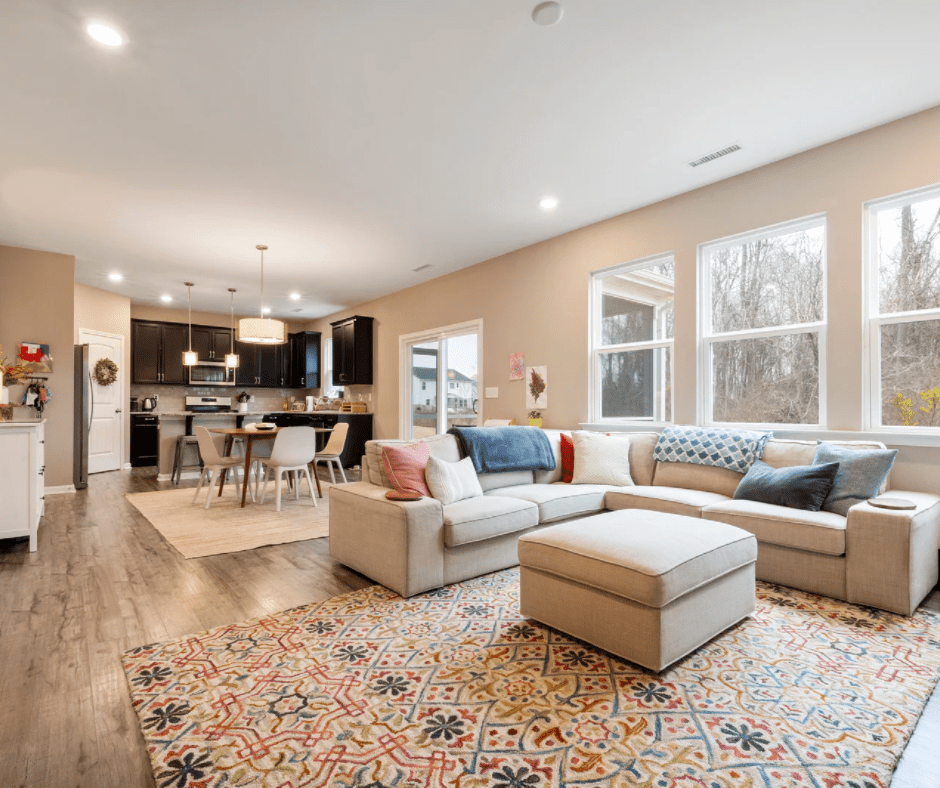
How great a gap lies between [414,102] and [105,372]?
721 cm

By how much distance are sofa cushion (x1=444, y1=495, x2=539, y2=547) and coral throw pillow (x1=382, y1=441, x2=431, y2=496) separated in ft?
0.74

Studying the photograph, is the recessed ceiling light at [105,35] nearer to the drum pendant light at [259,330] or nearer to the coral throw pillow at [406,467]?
the coral throw pillow at [406,467]

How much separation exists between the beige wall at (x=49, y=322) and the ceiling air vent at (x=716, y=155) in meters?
A: 6.69

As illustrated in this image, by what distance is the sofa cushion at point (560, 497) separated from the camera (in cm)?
344

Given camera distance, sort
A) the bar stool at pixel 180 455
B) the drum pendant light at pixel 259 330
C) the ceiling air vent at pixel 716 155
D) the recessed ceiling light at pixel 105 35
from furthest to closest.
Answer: the bar stool at pixel 180 455, the drum pendant light at pixel 259 330, the ceiling air vent at pixel 716 155, the recessed ceiling light at pixel 105 35

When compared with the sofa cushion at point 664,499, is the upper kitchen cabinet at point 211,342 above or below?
above

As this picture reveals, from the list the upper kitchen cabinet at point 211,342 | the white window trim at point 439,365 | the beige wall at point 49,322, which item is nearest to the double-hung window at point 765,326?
the white window trim at point 439,365

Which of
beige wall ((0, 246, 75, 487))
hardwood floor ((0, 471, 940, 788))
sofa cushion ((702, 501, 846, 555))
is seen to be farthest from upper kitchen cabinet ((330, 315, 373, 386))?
sofa cushion ((702, 501, 846, 555))

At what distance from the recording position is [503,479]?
3920mm

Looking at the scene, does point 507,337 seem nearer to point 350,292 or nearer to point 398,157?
point 398,157

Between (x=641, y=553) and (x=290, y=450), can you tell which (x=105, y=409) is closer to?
(x=290, y=450)

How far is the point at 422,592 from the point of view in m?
2.84

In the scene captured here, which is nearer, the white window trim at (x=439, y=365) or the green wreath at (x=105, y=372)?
the white window trim at (x=439, y=365)

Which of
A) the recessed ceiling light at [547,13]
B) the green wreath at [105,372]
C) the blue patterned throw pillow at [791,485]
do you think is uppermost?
the recessed ceiling light at [547,13]
